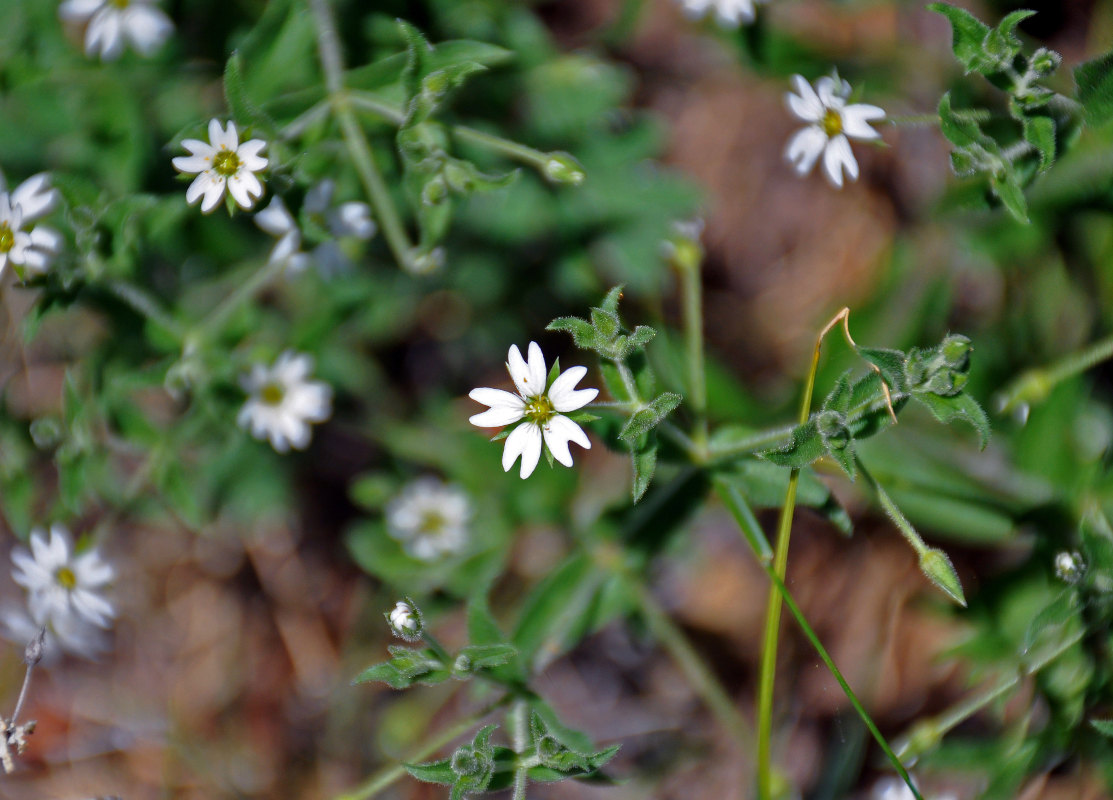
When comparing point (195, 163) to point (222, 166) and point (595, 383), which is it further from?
point (595, 383)

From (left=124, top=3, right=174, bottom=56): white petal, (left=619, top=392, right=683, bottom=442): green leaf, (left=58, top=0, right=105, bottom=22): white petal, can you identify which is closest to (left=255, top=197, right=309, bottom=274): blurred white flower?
(left=124, top=3, right=174, bottom=56): white petal

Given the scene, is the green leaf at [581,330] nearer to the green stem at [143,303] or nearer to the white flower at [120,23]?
the green stem at [143,303]

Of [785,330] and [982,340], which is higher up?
[982,340]

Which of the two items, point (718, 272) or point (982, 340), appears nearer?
point (982, 340)

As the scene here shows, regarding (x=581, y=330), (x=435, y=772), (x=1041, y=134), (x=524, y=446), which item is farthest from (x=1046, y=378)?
(x=435, y=772)

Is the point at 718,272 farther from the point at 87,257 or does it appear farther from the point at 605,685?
the point at 87,257

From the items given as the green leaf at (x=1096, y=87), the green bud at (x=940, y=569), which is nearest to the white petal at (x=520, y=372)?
the green bud at (x=940, y=569)

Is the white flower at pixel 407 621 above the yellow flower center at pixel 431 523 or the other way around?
above

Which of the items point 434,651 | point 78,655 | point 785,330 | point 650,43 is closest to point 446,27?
point 650,43
